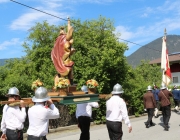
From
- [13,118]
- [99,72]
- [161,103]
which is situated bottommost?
[161,103]

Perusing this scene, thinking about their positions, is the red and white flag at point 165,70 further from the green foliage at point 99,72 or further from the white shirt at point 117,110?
the white shirt at point 117,110

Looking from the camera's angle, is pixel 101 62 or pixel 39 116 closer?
pixel 39 116

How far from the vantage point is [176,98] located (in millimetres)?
17094

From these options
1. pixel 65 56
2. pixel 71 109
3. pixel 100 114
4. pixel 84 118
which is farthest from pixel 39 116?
pixel 100 114

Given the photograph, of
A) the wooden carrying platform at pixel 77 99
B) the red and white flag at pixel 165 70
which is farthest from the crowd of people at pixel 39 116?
the red and white flag at pixel 165 70

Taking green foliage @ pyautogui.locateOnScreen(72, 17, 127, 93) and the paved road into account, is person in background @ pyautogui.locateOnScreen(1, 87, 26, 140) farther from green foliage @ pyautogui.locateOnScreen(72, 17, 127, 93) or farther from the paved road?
green foliage @ pyautogui.locateOnScreen(72, 17, 127, 93)

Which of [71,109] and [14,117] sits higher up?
[14,117]

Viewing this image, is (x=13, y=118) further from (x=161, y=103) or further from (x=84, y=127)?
(x=161, y=103)

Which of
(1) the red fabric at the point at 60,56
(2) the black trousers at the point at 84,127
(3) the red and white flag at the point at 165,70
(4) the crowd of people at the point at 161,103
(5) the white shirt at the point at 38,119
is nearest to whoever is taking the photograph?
(5) the white shirt at the point at 38,119

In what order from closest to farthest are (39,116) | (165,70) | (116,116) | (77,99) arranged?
(39,116)
(77,99)
(116,116)
(165,70)

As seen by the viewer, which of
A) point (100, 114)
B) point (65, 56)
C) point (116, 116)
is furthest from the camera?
point (100, 114)

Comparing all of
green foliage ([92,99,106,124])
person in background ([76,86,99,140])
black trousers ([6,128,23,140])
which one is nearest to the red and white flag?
green foliage ([92,99,106,124])

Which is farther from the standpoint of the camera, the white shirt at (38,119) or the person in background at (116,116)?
the person in background at (116,116)

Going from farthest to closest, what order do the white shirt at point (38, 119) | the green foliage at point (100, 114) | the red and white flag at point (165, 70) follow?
1. the red and white flag at point (165, 70)
2. the green foliage at point (100, 114)
3. the white shirt at point (38, 119)
